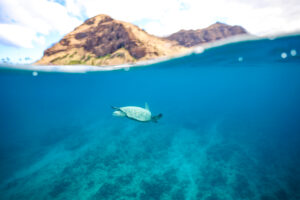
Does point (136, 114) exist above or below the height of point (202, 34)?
below

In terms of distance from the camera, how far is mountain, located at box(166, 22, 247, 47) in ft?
114

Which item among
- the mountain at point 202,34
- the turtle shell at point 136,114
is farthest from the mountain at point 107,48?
the mountain at point 202,34

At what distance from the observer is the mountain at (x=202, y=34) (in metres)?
34.7

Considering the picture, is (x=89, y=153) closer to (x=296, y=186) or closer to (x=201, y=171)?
(x=201, y=171)

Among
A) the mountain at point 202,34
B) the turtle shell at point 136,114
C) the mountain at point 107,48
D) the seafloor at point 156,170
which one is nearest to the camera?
the turtle shell at point 136,114

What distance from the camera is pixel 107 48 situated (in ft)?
70.0

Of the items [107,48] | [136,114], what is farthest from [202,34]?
[136,114]

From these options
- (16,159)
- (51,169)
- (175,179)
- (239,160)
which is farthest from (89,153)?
(239,160)

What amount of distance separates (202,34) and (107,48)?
2806cm

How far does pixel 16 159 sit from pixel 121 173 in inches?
344

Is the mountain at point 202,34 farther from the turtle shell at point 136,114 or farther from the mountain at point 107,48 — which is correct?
the turtle shell at point 136,114

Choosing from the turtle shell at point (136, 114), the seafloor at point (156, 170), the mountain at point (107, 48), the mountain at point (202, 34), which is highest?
the mountain at point (202, 34)

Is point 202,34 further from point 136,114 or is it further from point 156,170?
point 136,114

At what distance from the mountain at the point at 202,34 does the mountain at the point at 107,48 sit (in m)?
14.5
